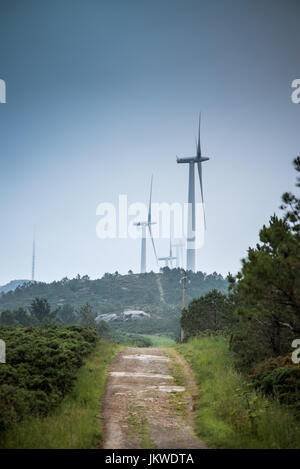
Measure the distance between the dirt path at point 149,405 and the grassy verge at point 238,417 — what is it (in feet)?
1.42

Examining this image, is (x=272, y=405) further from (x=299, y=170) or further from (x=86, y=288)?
→ (x=86, y=288)

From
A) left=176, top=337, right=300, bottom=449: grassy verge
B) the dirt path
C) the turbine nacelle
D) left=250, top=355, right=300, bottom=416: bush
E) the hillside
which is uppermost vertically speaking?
the turbine nacelle

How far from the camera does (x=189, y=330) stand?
32625mm

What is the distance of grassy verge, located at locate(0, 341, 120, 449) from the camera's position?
866 cm

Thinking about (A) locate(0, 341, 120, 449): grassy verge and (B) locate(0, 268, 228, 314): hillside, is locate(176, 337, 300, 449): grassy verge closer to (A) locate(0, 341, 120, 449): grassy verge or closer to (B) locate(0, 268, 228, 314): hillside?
(A) locate(0, 341, 120, 449): grassy verge

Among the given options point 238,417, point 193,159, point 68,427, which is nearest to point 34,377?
point 68,427

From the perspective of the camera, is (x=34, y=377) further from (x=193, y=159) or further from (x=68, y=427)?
(x=193, y=159)

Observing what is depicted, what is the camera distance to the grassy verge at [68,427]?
28.4 feet

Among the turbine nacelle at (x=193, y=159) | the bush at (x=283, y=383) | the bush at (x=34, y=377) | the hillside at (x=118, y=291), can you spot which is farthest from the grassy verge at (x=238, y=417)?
the hillside at (x=118, y=291)

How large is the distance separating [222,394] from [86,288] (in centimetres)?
12102

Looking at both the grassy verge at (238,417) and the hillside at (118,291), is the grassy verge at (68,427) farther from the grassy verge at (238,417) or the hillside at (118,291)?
the hillside at (118,291)

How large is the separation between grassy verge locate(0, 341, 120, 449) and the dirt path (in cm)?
36

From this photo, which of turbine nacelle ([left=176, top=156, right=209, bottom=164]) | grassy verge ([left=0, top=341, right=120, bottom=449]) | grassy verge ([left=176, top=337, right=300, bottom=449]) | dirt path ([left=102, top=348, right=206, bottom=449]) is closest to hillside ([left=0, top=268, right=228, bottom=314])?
turbine nacelle ([left=176, top=156, right=209, bottom=164])

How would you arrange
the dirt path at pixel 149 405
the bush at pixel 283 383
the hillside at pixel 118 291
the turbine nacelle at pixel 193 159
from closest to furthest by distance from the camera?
the dirt path at pixel 149 405, the bush at pixel 283 383, the turbine nacelle at pixel 193 159, the hillside at pixel 118 291
